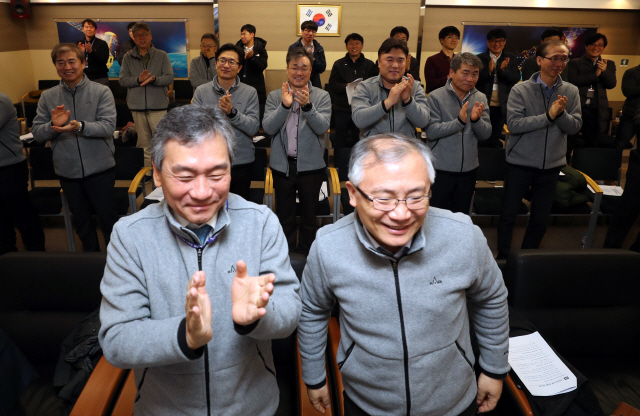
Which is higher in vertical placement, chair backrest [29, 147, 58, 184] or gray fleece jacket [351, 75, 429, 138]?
gray fleece jacket [351, 75, 429, 138]

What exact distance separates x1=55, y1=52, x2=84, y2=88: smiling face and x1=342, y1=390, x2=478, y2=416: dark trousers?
267 centimetres

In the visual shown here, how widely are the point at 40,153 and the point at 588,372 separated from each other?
419cm

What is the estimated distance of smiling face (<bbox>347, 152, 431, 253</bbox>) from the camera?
1.15 m

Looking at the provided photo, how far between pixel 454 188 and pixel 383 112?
83 cm

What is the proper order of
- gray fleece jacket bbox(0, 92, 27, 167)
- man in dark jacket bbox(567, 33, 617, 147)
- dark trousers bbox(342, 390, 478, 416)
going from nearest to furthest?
1. dark trousers bbox(342, 390, 478, 416)
2. gray fleece jacket bbox(0, 92, 27, 167)
3. man in dark jacket bbox(567, 33, 617, 147)

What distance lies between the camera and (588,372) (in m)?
1.96

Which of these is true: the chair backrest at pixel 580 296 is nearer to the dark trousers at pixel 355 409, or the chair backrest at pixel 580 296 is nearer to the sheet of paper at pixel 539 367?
the sheet of paper at pixel 539 367

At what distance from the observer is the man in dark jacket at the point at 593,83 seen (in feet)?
16.2

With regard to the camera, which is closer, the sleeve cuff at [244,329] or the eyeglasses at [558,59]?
the sleeve cuff at [244,329]

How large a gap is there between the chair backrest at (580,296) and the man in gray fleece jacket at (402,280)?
0.77 metres

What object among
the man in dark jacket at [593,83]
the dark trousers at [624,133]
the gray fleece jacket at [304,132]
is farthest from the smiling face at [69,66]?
the dark trousers at [624,133]

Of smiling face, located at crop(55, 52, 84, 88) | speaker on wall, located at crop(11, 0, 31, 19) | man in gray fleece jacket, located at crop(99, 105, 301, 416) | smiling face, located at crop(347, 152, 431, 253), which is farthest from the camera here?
speaker on wall, located at crop(11, 0, 31, 19)

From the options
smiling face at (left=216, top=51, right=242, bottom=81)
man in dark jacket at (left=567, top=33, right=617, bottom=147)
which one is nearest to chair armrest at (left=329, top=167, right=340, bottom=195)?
smiling face at (left=216, top=51, right=242, bottom=81)

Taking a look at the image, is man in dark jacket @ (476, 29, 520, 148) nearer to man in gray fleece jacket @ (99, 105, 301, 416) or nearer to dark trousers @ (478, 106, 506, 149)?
dark trousers @ (478, 106, 506, 149)
